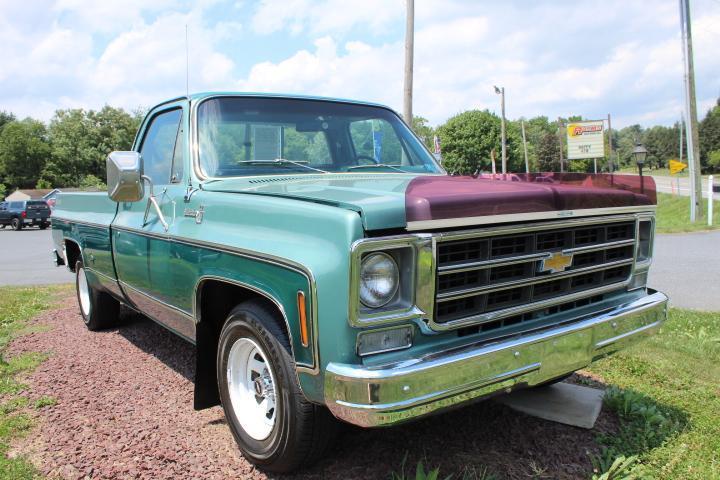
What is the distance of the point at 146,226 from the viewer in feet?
11.9

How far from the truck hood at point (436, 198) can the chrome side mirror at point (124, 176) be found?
43 centimetres

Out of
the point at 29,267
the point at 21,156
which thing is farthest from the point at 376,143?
the point at 21,156

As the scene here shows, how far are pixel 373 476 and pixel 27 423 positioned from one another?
6.96 feet

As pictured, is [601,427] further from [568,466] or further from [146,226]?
[146,226]

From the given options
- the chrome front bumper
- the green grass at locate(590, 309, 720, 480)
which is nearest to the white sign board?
the green grass at locate(590, 309, 720, 480)

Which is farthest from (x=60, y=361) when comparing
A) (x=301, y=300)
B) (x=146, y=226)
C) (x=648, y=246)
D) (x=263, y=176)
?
(x=648, y=246)

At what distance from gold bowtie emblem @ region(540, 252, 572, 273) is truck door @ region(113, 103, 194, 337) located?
1872mm

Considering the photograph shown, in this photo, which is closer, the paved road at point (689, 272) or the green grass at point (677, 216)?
the paved road at point (689, 272)

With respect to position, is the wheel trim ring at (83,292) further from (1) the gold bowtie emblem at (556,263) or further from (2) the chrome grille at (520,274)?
(1) the gold bowtie emblem at (556,263)

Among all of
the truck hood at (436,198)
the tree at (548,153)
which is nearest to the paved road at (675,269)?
the truck hood at (436,198)

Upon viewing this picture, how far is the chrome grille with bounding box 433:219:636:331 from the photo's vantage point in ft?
7.47

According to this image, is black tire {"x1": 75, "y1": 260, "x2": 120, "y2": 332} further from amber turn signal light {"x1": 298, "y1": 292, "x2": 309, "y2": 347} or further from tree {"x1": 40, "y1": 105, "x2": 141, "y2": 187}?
tree {"x1": 40, "y1": 105, "x2": 141, "y2": 187}

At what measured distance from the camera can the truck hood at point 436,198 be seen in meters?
2.13

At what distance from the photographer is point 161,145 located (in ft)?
13.1
